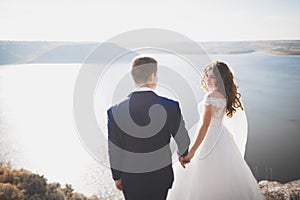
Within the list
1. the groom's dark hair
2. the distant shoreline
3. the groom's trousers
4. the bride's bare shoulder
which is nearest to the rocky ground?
the bride's bare shoulder

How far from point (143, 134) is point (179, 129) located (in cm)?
23

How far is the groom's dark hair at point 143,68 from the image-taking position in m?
1.86

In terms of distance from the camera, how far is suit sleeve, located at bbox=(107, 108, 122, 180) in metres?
1.91

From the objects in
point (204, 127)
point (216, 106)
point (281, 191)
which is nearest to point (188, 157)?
point (204, 127)

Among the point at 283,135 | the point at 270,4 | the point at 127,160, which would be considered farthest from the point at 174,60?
the point at 283,135

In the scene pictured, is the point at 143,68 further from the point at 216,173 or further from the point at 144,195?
the point at 216,173

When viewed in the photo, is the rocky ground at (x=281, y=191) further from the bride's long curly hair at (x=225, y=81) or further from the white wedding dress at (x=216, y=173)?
the bride's long curly hair at (x=225, y=81)

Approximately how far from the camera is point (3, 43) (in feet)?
21.5

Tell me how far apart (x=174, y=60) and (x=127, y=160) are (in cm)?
94

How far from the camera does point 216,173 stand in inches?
99.3

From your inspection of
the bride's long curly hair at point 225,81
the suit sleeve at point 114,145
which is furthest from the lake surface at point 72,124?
the suit sleeve at point 114,145

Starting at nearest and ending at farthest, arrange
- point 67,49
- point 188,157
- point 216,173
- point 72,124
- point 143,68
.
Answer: point 143,68, point 188,157, point 216,173, point 72,124, point 67,49

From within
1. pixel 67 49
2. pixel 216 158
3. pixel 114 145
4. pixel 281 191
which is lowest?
pixel 281 191

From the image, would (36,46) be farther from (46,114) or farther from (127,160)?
(127,160)
